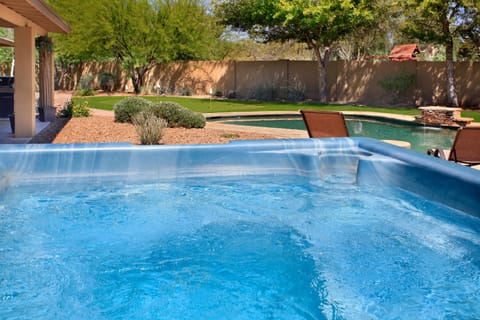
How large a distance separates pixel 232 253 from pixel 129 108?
865cm

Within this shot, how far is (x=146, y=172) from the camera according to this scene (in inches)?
292

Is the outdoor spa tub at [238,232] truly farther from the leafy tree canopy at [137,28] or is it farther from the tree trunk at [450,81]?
the leafy tree canopy at [137,28]

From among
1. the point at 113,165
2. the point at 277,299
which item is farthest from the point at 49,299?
the point at 113,165

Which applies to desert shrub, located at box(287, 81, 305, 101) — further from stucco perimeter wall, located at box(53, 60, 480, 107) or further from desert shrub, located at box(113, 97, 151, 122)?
desert shrub, located at box(113, 97, 151, 122)

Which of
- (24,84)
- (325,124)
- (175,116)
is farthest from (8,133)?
(325,124)

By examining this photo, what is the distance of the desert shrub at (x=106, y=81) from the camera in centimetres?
3150

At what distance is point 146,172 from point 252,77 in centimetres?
2059

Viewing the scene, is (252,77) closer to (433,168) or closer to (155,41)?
(155,41)

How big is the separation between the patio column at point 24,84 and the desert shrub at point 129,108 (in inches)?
111

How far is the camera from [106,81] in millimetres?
31531

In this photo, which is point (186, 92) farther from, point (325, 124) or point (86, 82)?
point (325, 124)

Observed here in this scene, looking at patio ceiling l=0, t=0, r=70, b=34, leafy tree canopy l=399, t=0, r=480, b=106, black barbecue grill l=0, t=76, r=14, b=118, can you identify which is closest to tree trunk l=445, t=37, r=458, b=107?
leafy tree canopy l=399, t=0, r=480, b=106

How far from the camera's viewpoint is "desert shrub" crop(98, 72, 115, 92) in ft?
103

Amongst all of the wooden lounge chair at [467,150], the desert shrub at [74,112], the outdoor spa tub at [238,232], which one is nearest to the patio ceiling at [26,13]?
the outdoor spa tub at [238,232]
